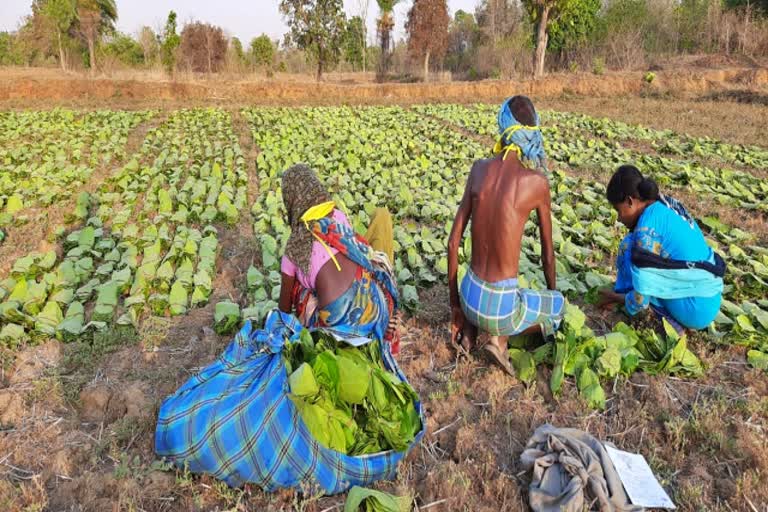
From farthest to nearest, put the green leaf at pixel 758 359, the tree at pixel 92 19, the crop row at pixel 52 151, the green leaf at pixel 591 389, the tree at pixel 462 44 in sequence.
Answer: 1. the tree at pixel 462 44
2. the tree at pixel 92 19
3. the crop row at pixel 52 151
4. the green leaf at pixel 758 359
5. the green leaf at pixel 591 389

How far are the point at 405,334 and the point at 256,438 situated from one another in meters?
1.63

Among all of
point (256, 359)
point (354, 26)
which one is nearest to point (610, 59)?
point (354, 26)

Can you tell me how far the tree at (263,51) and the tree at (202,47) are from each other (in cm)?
277

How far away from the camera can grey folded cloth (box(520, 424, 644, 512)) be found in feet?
6.82

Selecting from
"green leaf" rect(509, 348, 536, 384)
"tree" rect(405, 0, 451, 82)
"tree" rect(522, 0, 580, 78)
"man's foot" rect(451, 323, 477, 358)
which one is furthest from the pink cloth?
"tree" rect(405, 0, 451, 82)

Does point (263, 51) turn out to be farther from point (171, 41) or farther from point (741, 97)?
point (741, 97)

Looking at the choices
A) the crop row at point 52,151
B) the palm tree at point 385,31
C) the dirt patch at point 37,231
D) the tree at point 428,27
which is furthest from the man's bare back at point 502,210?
the palm tree at point 385,31

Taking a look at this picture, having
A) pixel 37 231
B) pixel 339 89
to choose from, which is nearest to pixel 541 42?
pixel 339 89

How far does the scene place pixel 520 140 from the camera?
9.57 ft

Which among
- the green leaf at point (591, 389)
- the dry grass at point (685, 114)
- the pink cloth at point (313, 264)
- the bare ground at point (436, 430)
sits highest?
the dry grass at point (685, 114)

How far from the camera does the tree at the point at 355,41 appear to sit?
32344mm

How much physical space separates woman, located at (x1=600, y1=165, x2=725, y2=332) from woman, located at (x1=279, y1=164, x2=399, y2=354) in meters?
1.61

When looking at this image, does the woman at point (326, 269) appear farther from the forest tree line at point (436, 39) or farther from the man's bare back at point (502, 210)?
the forest tree line at point (436, 39)

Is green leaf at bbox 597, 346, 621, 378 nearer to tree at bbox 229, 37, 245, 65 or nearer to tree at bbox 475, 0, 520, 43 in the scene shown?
tree at bbox 229, 37, 245, 65
